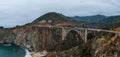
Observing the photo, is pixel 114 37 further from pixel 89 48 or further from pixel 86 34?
pixel 86 34

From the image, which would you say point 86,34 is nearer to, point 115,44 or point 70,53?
point 70,53

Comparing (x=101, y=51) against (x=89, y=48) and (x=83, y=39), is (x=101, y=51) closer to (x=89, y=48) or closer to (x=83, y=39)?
(x=89, y=48)

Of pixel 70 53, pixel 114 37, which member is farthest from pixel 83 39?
pixel 114 37

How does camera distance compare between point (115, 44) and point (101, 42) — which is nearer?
point (115, 44)

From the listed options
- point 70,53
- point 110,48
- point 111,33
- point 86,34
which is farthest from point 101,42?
point 86,34

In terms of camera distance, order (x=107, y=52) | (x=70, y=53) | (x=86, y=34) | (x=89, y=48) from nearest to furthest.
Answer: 1. (x=107, y=52)
2. (x=89, y=48)
3. (x=70, y=53)
4. (x=86, y=34)

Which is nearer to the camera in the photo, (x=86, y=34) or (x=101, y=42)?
(x=101, y=42)

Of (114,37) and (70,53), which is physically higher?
(114,37)

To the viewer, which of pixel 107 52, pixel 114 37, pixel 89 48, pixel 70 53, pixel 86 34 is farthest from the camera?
pixel 86 34
